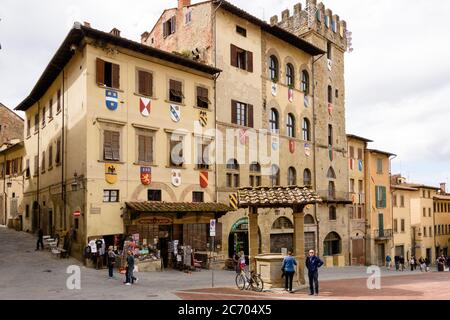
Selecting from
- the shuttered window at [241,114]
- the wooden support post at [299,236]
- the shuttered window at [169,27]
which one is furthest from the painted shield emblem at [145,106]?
the wooden support post at [299,236]

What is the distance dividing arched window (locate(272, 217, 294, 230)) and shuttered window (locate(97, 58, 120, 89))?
610 inches

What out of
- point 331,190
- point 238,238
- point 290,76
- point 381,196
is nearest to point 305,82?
point 290,76

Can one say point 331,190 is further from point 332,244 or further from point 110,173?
point 110,173

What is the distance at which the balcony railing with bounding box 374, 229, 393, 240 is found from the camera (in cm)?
4561

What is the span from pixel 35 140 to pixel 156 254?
50.6 ft

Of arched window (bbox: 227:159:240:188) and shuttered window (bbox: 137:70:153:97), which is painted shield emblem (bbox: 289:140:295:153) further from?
shuttered window (bbox: 137:70:153:97)

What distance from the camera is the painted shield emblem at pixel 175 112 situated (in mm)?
27281

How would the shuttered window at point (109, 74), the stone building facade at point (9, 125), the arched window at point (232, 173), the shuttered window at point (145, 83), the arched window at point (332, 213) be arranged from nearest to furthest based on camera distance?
the shuttered window at point (109, 74)
the shuttered window at point (145, 83)
the arched window at point (232, 173)
the arched window at point (332, 213)
the stone building facade at point (9, 125)

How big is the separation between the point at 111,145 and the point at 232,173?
29.8ft

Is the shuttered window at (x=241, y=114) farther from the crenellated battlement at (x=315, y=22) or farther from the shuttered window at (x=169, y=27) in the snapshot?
the crenellated battlement at (x=315, y=22)

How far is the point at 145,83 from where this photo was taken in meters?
26.1

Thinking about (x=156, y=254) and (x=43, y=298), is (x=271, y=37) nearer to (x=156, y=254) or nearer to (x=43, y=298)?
(x=156, y=254)

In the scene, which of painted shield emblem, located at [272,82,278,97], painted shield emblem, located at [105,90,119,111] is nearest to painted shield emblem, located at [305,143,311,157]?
painted shield emblem, located at [272,82,278,97]

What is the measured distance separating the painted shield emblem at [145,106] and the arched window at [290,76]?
14009 millimetres
